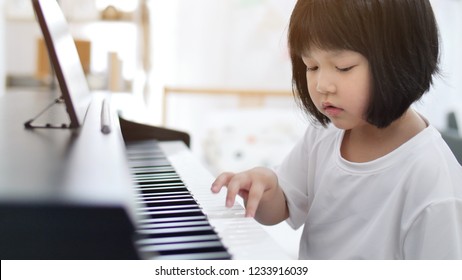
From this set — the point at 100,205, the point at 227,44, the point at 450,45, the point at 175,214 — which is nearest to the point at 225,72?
the point at 227,44

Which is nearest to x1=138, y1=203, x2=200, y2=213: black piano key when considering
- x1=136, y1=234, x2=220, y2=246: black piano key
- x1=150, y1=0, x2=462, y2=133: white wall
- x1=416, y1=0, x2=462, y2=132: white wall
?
x1=136, y1=234, x2=220, y2=246: black piano key

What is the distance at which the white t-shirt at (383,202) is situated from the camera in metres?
0.87

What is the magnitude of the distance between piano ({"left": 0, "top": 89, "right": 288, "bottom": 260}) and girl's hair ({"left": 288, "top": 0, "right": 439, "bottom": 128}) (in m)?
0.29

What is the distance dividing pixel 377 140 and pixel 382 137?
0.01 m

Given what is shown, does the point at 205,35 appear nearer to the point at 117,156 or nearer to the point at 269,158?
the point at 269,158

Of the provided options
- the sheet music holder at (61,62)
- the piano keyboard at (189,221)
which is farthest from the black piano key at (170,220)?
the sheet music holder at (61,62)

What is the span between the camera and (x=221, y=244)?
713 millimetres

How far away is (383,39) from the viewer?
91cm

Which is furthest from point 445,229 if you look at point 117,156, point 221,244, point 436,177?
point 117,156

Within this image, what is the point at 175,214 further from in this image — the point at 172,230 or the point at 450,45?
the point at 450,45

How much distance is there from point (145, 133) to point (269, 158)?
2.16 meters

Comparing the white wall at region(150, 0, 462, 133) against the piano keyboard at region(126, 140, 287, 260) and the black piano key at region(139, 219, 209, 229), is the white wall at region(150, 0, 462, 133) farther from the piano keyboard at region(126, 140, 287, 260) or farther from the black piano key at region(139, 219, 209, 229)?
the black piano key at region(139, 219, 209, 229)

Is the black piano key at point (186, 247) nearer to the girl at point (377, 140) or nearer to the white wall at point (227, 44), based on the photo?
the girl at point (377, 140)

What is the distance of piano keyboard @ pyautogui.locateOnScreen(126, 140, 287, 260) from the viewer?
2.27 ft
